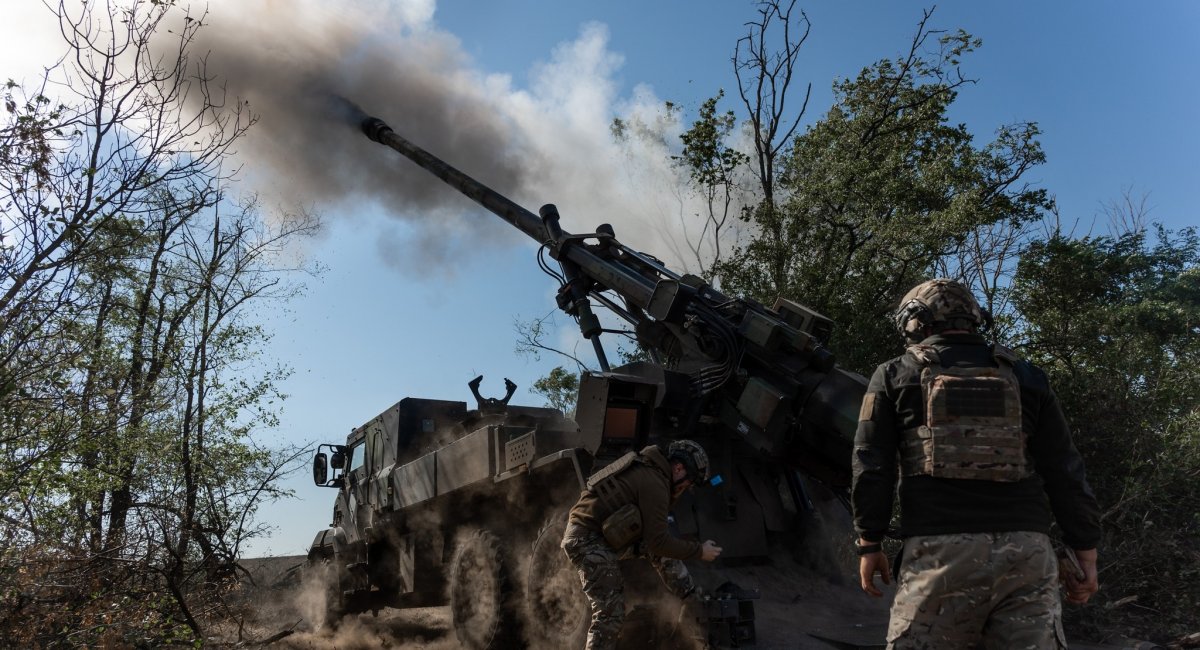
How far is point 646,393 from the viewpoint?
263 inches

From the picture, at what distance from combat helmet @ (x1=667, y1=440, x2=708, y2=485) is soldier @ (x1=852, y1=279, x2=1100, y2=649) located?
2.13m

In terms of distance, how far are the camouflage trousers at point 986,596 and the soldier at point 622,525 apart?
7.32ft

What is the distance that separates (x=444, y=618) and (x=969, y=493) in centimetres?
865

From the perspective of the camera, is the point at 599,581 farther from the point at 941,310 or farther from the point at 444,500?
the point at 444,500

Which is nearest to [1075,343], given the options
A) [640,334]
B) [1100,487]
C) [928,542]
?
[1100,487]

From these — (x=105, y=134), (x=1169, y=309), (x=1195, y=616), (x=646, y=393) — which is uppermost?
(x=1169, y=309)

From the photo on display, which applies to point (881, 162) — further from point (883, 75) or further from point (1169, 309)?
point (1169, 309)

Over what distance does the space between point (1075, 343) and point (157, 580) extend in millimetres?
12442

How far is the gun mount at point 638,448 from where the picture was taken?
21.5 feet

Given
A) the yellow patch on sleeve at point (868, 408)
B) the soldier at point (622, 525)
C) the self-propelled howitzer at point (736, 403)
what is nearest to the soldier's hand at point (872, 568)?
the yellow patch on sleeve at point (868, 408)

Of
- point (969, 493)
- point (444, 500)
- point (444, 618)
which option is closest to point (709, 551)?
point (969, 493)

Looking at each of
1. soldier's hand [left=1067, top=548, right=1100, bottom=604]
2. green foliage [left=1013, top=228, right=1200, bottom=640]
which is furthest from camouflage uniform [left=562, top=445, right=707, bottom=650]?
green foliage [left=1013, top=228, right=1200, bottom=640]

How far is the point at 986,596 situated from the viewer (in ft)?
10.3

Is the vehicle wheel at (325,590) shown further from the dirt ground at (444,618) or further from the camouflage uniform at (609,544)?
the camouflage uniform at (609,544)
